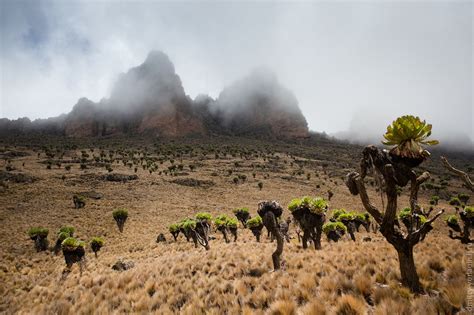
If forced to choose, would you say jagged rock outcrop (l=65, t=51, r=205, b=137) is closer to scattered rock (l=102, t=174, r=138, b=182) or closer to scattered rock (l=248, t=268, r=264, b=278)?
scattered rock (l=102, t=174, r=138, b=182)

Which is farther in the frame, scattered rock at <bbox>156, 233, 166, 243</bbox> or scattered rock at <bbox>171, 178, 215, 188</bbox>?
scattered rock at <bbox>171, 178, 215, 188</bbox>

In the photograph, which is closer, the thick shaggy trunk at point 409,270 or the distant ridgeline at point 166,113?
the thick shaggy trunk at point 409,270

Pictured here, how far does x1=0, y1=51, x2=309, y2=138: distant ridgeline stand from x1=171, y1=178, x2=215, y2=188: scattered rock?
2397 inches

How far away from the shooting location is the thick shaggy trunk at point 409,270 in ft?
20.3

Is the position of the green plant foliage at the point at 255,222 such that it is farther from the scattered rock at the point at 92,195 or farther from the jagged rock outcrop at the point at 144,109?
the jagged rock outcrop at the point at 144,109

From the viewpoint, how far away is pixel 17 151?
2643 inches

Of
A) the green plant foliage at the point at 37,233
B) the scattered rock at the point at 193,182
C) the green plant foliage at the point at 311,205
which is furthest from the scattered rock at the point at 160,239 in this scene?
the scattered rock at the point at 193,182

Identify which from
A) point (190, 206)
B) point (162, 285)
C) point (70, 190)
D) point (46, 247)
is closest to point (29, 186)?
point (70, 190)

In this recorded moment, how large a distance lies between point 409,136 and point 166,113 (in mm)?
125468

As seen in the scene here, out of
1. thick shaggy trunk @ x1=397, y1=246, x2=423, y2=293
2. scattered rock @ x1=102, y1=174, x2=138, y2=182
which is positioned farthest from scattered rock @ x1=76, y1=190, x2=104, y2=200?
thick shaggy trunk @ x1=397, y1=246, x2=423, y2=293

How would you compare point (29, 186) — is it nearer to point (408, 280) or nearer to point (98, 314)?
point (98, 314)

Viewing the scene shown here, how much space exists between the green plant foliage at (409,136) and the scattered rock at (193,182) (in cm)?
5116

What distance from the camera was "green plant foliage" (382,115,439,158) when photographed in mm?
6289

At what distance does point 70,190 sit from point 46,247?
20.4 m
